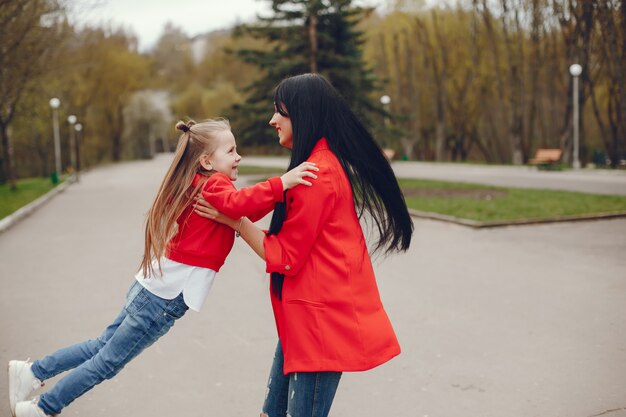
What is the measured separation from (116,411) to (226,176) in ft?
5.94

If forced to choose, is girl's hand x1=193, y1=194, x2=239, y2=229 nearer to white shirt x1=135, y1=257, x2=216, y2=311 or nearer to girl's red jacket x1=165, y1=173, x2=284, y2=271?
girl's red jacket x1=165, y1=173, x2=284, y2=271

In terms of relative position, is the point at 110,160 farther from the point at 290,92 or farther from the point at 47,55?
the point at 290,92

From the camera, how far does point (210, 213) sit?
2.60m

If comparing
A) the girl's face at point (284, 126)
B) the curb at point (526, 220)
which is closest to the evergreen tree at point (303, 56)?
the curb at point (526, 220)

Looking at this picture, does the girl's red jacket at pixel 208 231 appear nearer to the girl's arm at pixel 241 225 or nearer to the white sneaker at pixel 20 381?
the girl's arm at pixel 241 225

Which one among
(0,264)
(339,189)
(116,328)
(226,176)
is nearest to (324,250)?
(339,189)

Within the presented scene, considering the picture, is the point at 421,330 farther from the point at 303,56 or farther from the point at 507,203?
the point at 303,56

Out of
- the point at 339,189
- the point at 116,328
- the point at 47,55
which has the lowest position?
the point at 116,328

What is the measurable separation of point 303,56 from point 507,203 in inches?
511

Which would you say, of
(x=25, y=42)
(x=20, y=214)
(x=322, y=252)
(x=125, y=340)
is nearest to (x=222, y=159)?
(x=322, y=252)

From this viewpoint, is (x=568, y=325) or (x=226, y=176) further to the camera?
(x=568, y=325)

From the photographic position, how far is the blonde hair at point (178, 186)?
9.17 feet

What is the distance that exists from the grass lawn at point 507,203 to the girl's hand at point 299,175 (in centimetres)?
948

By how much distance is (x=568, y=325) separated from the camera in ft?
17.8
